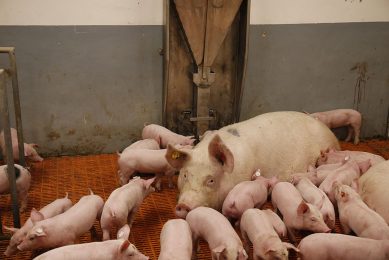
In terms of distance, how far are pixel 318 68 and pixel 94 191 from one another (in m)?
3.07

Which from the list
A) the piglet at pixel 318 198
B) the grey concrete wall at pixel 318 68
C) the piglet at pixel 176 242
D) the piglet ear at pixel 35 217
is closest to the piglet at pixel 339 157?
the piglet at pixel 318 198

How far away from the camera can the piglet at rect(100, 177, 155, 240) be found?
354cm

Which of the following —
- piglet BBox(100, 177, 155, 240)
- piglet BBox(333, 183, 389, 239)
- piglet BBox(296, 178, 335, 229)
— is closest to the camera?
piglet BBox(333, 183, 389, 239)

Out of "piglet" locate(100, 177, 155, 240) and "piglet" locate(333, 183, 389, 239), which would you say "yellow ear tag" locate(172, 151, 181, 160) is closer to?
"piglet" locate(100, 177, 155, 240)

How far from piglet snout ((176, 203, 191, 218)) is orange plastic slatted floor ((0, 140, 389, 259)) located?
299 mm

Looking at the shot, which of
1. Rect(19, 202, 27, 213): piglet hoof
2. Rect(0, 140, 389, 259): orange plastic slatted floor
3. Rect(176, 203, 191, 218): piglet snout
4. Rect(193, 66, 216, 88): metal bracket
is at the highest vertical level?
Rect(193, 66, 216, 88): metal bracket

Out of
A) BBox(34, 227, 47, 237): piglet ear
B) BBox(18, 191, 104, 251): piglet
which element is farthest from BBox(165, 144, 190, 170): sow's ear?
BBox(34, 227, 47, 237): piglet ear

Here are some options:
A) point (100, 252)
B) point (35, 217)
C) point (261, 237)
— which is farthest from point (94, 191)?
point (261, 237)

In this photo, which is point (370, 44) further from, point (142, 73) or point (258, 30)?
point (142, 73)

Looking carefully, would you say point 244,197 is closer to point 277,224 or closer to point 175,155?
point 277,224

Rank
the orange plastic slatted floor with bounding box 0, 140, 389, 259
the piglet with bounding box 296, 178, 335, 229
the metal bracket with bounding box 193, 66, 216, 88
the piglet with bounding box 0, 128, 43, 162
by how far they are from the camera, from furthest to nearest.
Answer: the metal bracket with bounding box 193, 66, 216, 88, the piglet with bounding box 0, 128, 43, 162, the orange plastic slatted floor with bounding box 0, 140, 389, 259, the piglet with bounding box 296, 178, 335, 229

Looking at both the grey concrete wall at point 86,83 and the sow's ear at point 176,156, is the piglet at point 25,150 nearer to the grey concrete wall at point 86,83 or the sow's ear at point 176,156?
the grey concrete wall at point 86,83

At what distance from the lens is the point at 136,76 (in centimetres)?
539

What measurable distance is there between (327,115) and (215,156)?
2.44 metres
